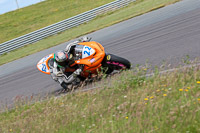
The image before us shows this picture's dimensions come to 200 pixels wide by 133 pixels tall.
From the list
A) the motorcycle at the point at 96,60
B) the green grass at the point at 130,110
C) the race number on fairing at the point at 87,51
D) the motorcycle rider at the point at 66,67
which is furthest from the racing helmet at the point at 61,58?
the green grass at the point at 130,110

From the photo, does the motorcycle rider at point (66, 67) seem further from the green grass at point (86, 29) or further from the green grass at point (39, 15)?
the green grass at point (39, 15)

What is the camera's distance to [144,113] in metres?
4.77

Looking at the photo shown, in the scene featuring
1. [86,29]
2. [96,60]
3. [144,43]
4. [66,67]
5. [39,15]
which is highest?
[96,60]

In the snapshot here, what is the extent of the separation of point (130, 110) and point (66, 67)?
4099mm

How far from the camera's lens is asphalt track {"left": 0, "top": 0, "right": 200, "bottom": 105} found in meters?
9.63

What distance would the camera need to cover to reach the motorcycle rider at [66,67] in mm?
8516

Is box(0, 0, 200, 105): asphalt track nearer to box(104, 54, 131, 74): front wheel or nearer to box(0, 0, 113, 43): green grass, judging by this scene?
box(104, 54, 131, 74): front wheel

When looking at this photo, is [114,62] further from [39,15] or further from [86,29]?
[39,15]

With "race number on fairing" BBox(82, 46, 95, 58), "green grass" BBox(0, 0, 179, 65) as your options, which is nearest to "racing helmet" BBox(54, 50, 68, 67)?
"race number on fairing" BBox(82, 46, 95, 58)

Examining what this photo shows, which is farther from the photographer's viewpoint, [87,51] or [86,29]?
[86,29]

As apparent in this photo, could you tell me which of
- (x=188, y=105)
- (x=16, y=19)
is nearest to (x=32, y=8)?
(x=16, y=19)

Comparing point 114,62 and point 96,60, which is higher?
point 96,60

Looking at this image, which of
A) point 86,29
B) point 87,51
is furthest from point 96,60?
point 86,29

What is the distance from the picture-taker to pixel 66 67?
29.1 ft
